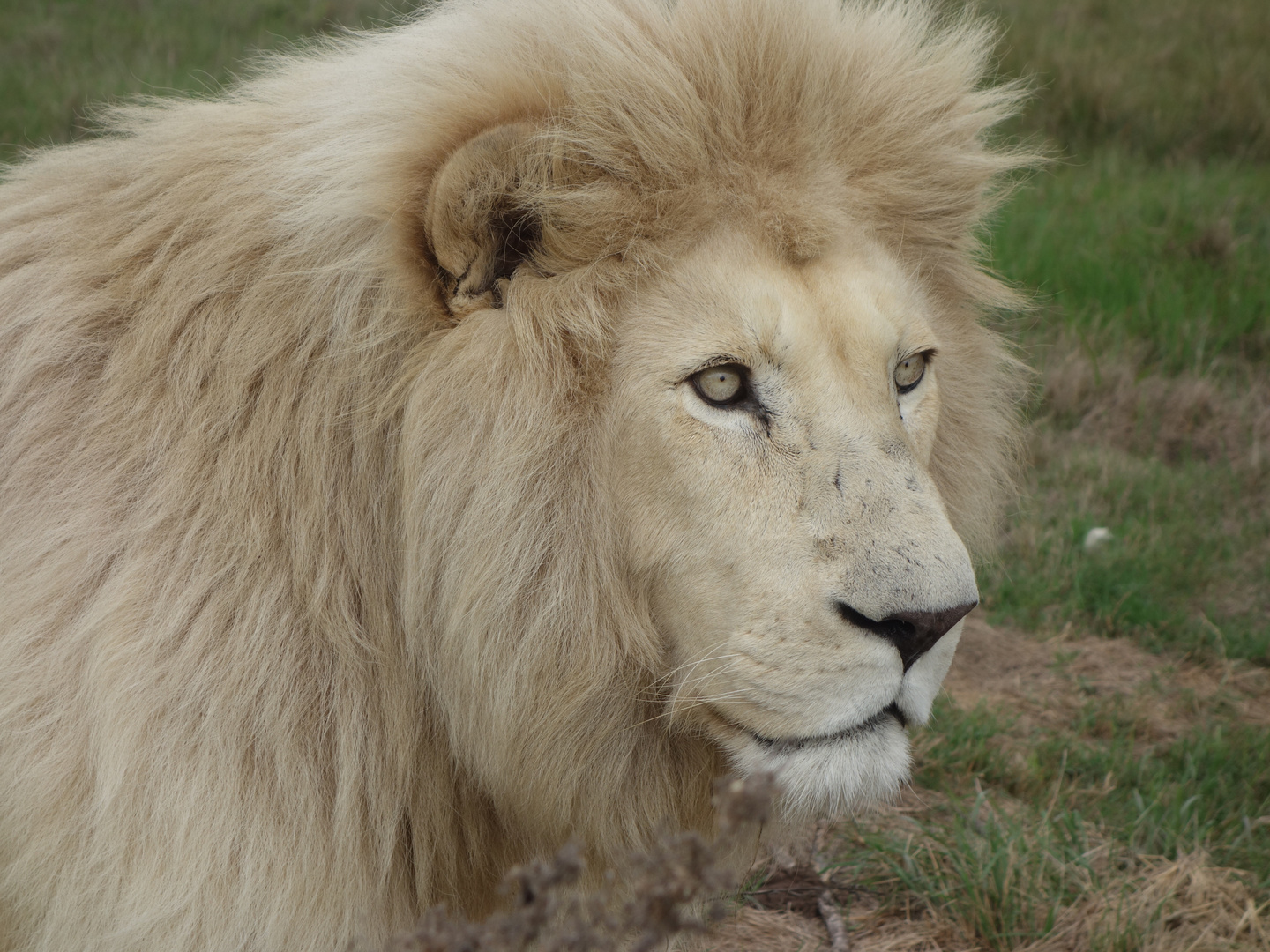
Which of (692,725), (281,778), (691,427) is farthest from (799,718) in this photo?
(281,778)

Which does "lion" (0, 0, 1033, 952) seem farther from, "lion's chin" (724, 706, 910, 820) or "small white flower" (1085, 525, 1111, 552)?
"small white flower" (1085, 525, 1111, 552)

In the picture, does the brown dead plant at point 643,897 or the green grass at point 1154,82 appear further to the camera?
the green grass at point 1154,82

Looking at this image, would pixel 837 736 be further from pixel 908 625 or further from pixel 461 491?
pixel 461 491

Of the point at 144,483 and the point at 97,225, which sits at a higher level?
the point at 97,225

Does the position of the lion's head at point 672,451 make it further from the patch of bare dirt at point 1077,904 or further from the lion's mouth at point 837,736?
the patch of bare dirt at point 1077,904

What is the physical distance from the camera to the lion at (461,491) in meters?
1.97

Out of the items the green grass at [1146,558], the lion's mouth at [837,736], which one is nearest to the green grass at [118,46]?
the green grass at [1146,558]

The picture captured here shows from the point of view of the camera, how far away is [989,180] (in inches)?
103

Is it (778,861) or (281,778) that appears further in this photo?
(778,861)

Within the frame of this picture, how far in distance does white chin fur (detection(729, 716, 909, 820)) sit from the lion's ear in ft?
2.93

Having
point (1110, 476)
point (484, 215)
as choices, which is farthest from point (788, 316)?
point (1110, 476)

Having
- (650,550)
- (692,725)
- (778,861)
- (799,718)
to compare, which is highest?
(650,550)

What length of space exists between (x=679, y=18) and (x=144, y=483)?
4.05 ft

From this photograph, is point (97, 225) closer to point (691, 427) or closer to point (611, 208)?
point (611, 208)
